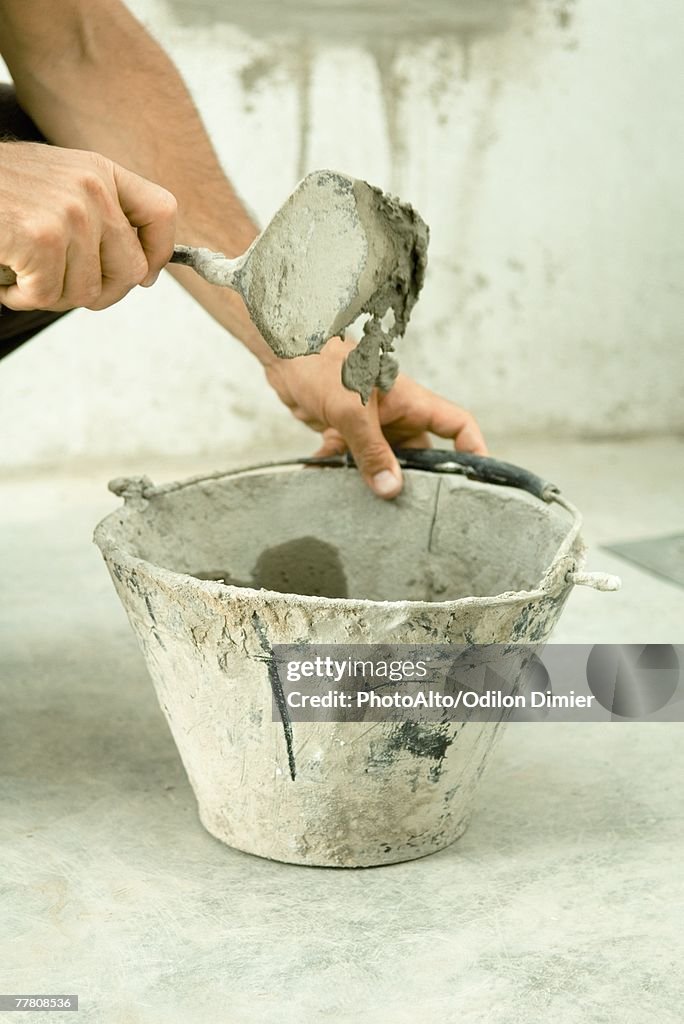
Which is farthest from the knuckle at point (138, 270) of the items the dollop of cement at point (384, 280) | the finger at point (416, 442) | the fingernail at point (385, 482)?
the finger at point (416, 442)

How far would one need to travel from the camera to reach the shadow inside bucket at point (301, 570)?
6.92 ft

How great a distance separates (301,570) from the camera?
214cm

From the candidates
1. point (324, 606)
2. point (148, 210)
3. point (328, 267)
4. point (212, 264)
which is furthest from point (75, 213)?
point (324, 606)

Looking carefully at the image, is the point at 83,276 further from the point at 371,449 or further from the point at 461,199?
the point at 461,199

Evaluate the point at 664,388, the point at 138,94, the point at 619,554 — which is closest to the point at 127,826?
the point at 138,94

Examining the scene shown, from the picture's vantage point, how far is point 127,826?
1.79 m

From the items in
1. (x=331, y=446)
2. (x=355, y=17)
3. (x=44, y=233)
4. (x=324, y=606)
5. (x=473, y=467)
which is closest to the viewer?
(x=44, y=233)

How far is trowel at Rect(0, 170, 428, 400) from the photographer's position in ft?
5.02

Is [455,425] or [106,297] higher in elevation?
[106,297]

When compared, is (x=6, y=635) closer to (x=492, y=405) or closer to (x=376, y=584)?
(x=376, y=584)

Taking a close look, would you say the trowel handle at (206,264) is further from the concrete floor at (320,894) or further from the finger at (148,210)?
the concrete floor at (320,894)

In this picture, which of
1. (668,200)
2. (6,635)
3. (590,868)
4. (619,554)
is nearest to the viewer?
(590,868)

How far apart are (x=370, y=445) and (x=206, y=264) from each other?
53 cm

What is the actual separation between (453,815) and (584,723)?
0.53 m
